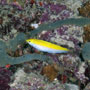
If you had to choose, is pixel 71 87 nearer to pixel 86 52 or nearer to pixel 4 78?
pixel 86 52

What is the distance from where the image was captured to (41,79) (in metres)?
4.26

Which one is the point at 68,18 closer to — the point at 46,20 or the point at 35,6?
the point at 46,20

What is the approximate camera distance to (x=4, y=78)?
416cm

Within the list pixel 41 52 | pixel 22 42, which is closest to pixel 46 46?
pixel 41 52

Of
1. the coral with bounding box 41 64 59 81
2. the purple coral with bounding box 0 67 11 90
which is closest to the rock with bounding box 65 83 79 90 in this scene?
the coral with bounding box 41 64 59 81

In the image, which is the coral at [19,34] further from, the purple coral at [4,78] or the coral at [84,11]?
the coral at [84,11]

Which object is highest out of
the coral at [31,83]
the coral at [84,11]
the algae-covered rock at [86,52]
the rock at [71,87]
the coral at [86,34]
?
the coral at [84,11]

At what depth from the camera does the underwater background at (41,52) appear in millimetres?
4324

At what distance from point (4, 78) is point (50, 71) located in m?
1.02

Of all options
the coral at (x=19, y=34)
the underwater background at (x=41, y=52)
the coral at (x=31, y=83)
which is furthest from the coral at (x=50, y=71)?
the coral at (x=19, y=34)

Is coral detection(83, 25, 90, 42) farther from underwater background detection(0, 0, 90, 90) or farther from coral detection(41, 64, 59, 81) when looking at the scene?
coral detection(41, 64, 59, 81)

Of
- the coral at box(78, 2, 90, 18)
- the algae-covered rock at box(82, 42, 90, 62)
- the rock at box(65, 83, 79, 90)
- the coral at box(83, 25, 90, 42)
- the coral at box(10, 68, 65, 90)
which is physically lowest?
the rock at box(65, 83, 79, 90)

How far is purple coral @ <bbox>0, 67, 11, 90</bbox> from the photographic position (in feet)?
13.3

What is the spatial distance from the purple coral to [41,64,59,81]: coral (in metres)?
0.78
